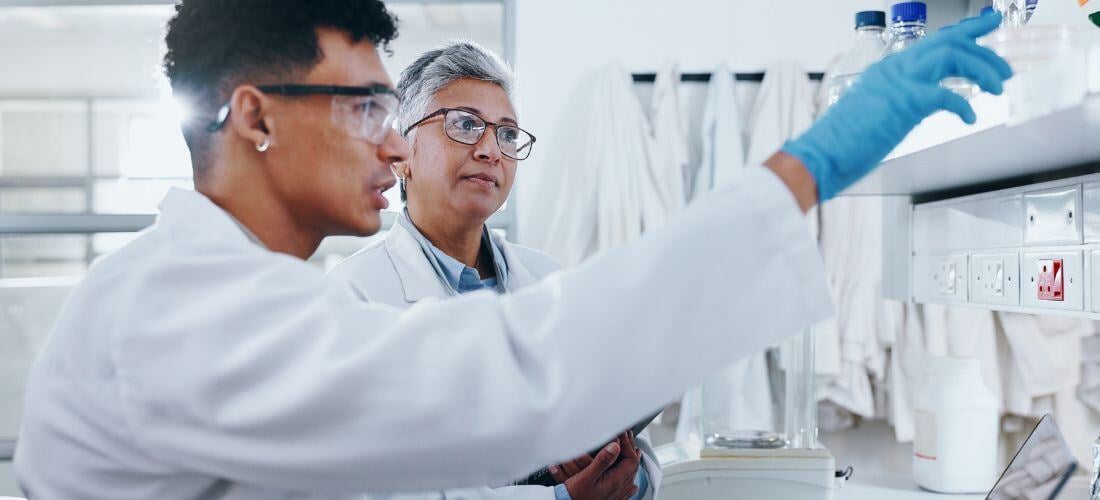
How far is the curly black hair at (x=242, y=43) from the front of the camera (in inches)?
34.2

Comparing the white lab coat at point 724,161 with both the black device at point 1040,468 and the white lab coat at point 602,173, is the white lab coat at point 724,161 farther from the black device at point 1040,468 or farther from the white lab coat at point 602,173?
the black device at point 1040,468

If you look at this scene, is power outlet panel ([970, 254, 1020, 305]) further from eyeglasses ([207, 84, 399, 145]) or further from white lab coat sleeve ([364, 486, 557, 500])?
eyeglasses ([207, 84, 399, 145])

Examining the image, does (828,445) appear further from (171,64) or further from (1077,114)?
(171,64)

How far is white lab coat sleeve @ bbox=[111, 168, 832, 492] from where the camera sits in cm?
68

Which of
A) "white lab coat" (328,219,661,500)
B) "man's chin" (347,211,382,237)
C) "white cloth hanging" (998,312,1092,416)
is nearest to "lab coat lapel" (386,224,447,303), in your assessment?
"white lab coat" (328,219,661,500)

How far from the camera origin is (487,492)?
1.36 meters

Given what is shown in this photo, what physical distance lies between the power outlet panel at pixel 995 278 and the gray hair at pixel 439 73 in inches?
33.5

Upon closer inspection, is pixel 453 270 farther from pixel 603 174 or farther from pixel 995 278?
pixel 603 174

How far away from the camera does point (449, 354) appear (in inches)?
27.0

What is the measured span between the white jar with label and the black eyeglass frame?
1.37 m

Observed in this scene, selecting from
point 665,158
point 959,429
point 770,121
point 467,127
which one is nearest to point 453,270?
point 467,127

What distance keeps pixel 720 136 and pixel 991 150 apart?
5.24 ft

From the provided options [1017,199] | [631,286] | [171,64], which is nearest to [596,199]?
[1017,199]

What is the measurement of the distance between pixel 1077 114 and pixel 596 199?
191 cm
